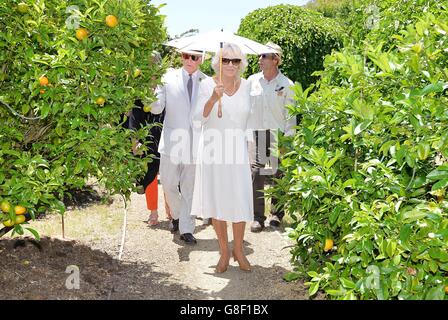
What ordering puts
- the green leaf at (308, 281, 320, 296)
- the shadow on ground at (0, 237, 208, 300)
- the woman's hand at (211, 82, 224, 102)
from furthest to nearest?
the woman's hand at (211, 82, 224, 102) → the shadow on ground at (0, 237, 208, 300) → the green leaf at (308, 281, 320, 296)

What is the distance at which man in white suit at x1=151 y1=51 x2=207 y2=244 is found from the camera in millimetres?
7430

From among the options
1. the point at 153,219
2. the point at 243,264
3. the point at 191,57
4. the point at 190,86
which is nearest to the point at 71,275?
the point at 243,264

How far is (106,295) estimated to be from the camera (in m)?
5.23

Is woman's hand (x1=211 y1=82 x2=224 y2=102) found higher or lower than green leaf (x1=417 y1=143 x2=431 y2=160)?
higher

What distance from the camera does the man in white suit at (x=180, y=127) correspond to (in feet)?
24.4

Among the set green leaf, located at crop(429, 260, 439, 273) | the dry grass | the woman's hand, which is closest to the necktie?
the woman's hand

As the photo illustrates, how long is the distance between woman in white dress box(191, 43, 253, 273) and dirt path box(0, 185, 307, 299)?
1.30ft

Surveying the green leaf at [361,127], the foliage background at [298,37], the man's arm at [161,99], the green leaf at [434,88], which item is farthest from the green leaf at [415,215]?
the foliage background at [298,37]

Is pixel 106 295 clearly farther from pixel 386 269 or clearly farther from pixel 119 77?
Answer: pixel 386 269

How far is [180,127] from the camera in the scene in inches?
292

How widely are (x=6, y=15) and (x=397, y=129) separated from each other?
2958mm

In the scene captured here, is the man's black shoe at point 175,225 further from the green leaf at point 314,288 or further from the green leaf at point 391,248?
the green leaf at point 391,248

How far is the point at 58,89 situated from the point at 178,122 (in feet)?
10.2

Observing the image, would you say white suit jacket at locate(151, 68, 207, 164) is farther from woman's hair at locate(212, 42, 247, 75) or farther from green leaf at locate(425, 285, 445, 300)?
green leaf at locate(425, 285, 445, 300)
